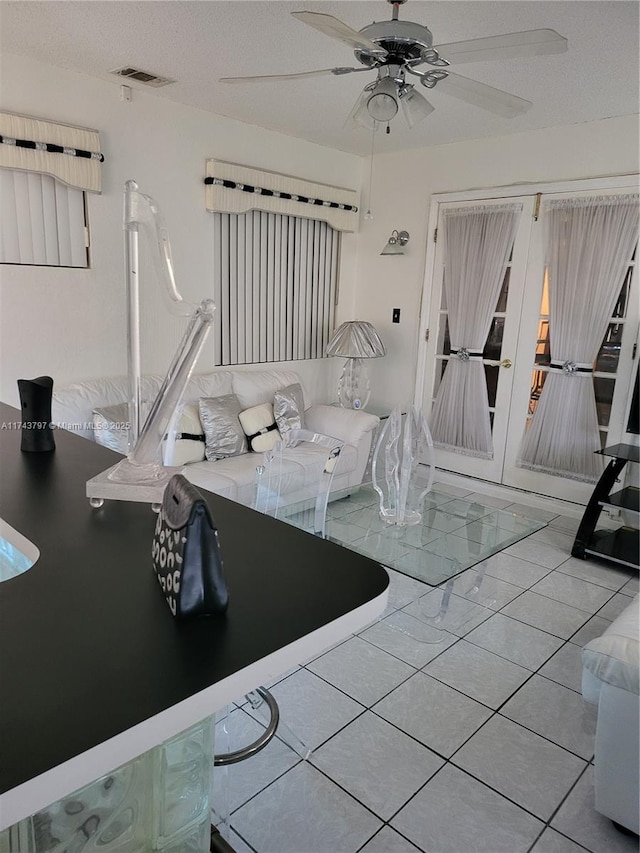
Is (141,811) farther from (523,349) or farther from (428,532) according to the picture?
(523,349)

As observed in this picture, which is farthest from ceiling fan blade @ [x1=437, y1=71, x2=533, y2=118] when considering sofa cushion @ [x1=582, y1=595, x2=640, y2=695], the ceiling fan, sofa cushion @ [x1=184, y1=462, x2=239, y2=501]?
sofa cushion @ [x1=184, y1=462, x2=239, y2=501]

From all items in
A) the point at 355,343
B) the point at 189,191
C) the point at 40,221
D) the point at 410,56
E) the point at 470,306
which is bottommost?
the point at 355,343

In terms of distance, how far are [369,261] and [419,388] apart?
1185 mm

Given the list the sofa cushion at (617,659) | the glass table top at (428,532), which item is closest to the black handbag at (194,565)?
the sofa cushion at (617,659)

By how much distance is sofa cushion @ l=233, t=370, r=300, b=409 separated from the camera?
4121 millimetres

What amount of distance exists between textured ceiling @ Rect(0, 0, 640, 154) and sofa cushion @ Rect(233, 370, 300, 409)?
1.71 meters

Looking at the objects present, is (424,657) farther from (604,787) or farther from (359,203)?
(359,203)

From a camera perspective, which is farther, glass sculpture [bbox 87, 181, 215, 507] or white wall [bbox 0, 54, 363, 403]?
white wall [bbox 0, 54, 363, 403]

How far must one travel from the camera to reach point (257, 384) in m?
4.21

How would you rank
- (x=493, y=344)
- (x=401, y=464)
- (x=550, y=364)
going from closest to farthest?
(x=401, y=464) < (x=550, y=364) < (x=493, y=344)

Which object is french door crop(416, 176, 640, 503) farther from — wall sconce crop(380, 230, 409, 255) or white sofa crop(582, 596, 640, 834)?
white sofa crop(582, 596, 640, 834)

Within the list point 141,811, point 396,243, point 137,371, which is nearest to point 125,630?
point 141,811

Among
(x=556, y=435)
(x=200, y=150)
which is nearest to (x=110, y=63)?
(x=200, y=150)

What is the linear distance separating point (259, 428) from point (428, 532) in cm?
156
